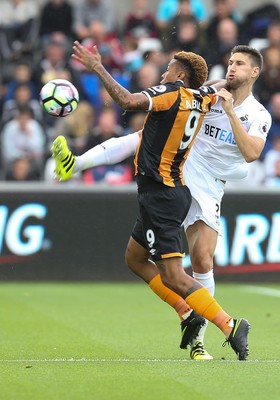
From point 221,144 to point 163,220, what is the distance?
1148 mm

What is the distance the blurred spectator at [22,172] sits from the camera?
15.8m

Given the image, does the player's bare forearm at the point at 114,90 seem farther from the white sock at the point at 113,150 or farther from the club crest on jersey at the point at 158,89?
the white sock at the point at 113,150

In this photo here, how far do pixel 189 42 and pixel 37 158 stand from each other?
125 inches

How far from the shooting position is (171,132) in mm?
8094

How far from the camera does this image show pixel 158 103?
7.86m

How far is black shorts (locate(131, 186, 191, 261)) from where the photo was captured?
320 inches

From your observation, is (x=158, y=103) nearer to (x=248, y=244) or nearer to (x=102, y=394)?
(x=102, y=394)

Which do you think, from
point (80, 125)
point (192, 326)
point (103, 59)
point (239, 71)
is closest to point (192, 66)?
point (239, 71)

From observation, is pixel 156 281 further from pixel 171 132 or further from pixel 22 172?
pixel 22 172

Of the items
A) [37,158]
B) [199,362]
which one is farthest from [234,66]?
[37,158]

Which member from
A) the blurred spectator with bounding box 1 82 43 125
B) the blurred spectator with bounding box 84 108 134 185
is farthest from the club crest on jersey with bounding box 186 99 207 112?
the blurred spectator with bounding box 1 82 43 125

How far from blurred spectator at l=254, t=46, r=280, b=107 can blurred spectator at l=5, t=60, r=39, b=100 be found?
3559mm

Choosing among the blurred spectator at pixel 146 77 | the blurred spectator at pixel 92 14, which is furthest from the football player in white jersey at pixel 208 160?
the blurred spectator at pixel 92 14

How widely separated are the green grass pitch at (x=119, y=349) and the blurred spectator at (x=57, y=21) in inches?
224
